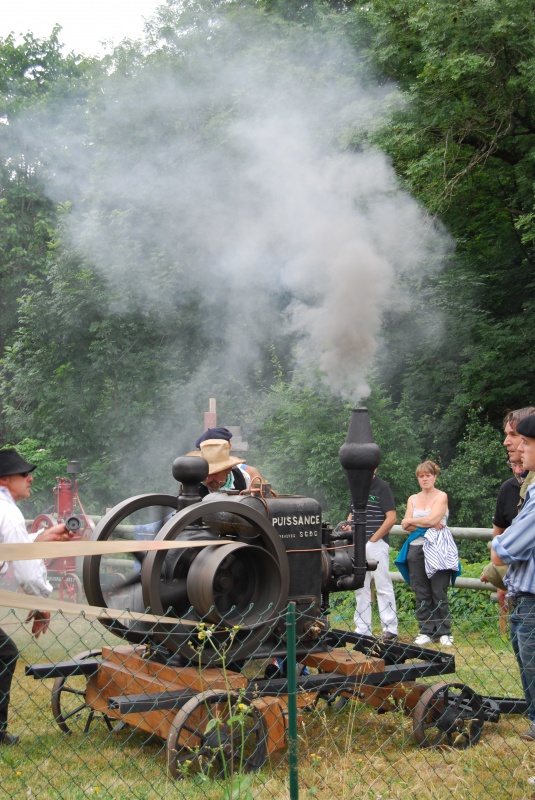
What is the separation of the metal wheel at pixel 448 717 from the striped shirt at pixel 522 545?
2.41 feet

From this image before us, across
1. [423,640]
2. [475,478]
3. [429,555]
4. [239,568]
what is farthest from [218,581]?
[475,478]

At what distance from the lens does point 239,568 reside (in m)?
4.34

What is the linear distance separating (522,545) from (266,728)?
4.62 feet

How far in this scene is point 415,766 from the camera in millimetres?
3961

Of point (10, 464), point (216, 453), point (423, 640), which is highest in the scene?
point (10, 464)

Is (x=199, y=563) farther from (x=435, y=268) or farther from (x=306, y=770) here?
(x=435, y=268)

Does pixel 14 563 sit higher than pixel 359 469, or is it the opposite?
pixel 359 469

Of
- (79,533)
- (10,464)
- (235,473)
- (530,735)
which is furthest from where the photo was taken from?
(79,533)

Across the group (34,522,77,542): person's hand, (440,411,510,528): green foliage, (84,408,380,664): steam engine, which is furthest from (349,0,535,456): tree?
(34,522,77,542): person's hand

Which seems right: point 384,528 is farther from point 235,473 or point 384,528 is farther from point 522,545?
point 522,545

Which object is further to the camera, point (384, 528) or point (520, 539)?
point (384, 528)

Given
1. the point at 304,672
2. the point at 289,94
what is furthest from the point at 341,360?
the point at 289,94

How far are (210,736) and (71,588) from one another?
5.21 m

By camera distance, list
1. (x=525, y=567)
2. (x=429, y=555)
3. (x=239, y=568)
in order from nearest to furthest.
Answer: (x=525, y=567) < (x=239, y=568) < (x=429, y=555)
